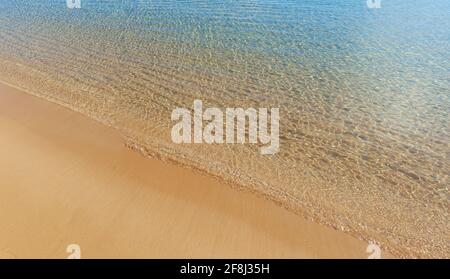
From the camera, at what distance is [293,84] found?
9922mm

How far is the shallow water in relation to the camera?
6375 mm

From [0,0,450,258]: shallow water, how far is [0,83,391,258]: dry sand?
1.40 feet

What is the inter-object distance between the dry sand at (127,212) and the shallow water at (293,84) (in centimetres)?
43

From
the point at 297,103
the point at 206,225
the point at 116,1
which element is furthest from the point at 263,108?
the point at 116,1

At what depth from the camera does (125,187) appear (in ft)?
21.2

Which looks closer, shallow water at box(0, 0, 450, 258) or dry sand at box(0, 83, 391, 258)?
dry sand at box(0, 83, 391, 258)

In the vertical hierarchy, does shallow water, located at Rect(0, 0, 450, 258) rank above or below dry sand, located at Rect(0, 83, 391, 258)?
above

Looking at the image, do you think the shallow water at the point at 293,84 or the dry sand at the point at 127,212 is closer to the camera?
the dry sand at the point at 127,212

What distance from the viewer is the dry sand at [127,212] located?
537 centimetres

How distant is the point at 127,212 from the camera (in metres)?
5.94

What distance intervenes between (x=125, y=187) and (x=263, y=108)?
13.4ft

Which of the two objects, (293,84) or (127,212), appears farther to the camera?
(293,84)

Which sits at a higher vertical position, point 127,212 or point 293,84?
point 293,84

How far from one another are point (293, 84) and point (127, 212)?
6081 mm
